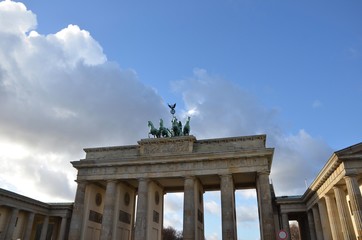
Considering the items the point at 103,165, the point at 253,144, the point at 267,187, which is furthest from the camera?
the point at 103,165

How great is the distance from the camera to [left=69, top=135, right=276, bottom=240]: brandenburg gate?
2995 cm

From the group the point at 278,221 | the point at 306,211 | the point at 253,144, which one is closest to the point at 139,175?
the point at 253,144

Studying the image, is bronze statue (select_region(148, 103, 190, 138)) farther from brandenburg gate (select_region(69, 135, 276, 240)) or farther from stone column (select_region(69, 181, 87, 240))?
stone column (select_region(69, 181, 87, 240))

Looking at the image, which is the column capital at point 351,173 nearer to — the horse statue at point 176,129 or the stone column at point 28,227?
the horse statue at point 176,129

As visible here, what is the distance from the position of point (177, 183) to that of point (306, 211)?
50.6ft

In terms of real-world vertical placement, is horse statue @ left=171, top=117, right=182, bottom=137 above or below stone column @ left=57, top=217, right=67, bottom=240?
above

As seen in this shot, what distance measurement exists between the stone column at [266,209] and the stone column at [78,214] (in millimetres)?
19169

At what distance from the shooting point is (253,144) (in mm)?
32062

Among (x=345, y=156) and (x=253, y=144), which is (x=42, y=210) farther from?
(x=345, y=156)

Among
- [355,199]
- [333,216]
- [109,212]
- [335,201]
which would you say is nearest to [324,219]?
[333,216]

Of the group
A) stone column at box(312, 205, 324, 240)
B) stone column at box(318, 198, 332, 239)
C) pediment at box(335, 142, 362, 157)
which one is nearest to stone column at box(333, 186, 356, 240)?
pediment at box(335, 142, 362, 157)

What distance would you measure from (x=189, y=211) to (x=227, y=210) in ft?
12.4

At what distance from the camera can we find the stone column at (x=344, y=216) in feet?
74.7

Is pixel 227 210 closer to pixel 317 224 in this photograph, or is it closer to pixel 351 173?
pixel 317 224
